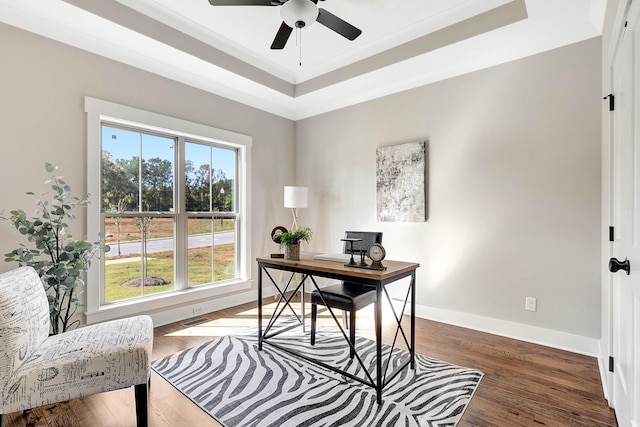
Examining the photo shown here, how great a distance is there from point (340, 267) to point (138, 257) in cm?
235

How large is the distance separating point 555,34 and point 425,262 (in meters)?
2.42

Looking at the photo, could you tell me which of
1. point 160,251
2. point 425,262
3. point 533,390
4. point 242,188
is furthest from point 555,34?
point 160,251

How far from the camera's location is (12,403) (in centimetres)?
149

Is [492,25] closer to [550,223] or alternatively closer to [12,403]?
[550,223]

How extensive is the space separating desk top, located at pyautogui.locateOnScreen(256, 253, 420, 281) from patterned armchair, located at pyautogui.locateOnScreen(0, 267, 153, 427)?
1033 millimetres

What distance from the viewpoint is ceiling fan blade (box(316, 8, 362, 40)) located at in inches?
87.7

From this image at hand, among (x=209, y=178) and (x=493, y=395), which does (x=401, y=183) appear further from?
(x=209, y=178)

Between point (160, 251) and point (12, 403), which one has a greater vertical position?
point (160, 251)

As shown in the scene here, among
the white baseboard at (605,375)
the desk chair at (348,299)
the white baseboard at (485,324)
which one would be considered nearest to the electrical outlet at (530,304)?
the white baseboard at (485,324)

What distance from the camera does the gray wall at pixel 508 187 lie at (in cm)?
263

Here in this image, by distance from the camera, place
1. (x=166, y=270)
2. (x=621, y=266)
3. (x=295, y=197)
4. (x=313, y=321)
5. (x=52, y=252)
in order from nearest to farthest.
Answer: (x=621, y=266) → (x=52, y=252) → (x=313, y=321) → (x=166, y=270) → (x=295, y=197)

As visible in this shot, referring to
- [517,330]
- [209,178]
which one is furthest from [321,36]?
[517,330]

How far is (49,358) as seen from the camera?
1.59m

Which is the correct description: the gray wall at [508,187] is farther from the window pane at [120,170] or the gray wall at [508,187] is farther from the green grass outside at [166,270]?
the window pane at [120,170]
